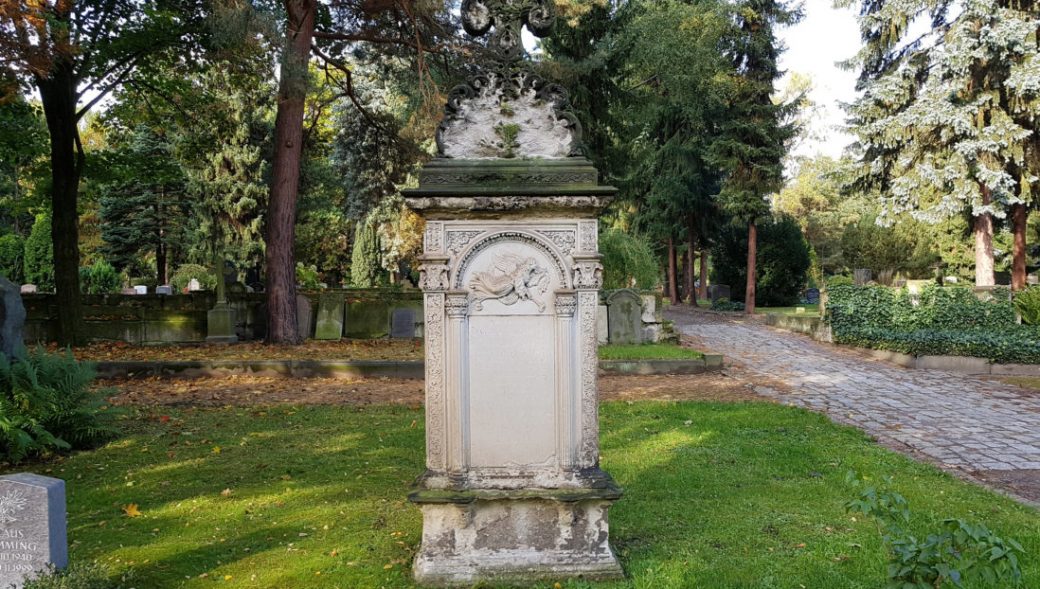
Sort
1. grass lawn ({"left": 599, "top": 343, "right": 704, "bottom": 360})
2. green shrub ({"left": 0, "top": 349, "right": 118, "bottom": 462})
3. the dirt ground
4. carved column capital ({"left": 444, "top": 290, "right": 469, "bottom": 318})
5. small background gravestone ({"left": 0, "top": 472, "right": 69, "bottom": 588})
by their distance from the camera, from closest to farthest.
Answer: small background gravestone ({"left": 0, "top": 472, "right": 69, "bottom": 588}) → carved column capital ({"left": 444, "top": 290, "right": 469, "bottom": 318}) → green shrub ({"left": 0, "top": 349, "right": 118, "bottom": 462}) → the dirt ground → grass lawn ({"left": 599, "top": 343, "right": 704, "bottom": 360})

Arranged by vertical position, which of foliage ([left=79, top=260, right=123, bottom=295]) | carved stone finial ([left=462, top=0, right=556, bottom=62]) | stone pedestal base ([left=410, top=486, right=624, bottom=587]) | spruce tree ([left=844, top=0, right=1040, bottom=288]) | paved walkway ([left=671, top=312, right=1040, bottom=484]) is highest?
spruce tree ([left=844, top=0, right=1040, bottom=288])

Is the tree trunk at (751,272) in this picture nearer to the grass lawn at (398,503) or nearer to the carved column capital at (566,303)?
the grass lawn at (398,503)

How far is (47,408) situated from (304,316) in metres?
9.42

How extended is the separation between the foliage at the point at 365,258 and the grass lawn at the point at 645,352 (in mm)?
20850

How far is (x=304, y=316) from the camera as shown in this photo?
16562 mm

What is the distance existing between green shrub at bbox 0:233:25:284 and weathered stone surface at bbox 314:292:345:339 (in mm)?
24663

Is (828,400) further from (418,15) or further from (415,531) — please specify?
(418,15)

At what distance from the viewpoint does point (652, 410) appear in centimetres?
945

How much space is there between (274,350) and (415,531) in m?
10.1

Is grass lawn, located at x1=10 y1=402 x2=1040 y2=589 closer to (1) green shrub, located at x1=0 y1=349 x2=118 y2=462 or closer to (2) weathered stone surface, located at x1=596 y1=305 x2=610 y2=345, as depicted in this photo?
(1) green shrub, located at x1=0 y1=349 x2=118 y2=462

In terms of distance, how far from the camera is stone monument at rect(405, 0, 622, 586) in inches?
165

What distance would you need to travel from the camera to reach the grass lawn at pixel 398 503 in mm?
4199

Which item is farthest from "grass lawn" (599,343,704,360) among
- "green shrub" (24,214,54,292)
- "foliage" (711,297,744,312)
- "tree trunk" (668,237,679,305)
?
"green shrub" (24,214,54,292)

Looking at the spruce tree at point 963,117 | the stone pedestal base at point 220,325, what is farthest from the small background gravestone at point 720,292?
the stone pedestal base at point 220,325
